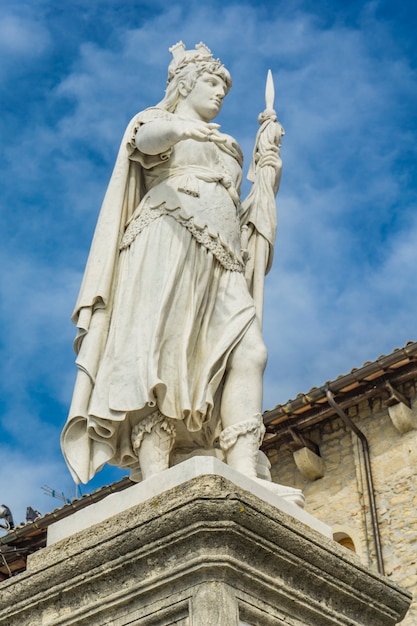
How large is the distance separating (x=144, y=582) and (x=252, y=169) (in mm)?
2955

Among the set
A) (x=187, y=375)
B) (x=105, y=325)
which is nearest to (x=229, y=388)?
(x=187, y=375)

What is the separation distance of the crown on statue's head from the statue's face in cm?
13

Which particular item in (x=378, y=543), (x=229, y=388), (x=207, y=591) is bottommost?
(x=207, y=591)

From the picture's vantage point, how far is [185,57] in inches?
262

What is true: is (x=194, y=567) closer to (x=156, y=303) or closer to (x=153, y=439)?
(x=153, y=439)

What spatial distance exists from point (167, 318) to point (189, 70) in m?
1.69

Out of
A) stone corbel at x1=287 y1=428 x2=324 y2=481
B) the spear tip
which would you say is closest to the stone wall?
stone corbel at x1=287 y1=428 x2=324 y2=481

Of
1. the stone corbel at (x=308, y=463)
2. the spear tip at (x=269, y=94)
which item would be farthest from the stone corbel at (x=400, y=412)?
the spear tip at (x=269, y=94)

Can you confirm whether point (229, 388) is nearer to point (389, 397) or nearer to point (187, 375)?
point (187, 375)

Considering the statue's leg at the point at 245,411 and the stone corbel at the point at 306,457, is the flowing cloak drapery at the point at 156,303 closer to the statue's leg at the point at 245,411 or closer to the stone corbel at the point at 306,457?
the statue's leg at the point at 245,411

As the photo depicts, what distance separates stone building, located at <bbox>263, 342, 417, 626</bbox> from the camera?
15.1 metres

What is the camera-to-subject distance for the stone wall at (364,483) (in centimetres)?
1502

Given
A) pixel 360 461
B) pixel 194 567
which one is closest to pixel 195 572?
pixel 194 567

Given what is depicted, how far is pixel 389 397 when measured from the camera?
15.8 m
